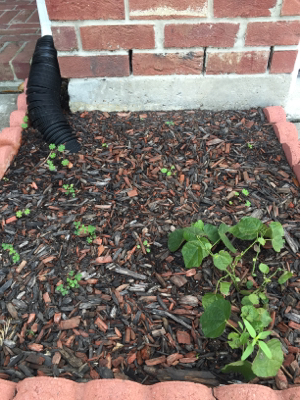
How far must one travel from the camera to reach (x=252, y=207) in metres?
1.73

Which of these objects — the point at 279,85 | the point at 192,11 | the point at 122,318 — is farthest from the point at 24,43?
the point at 122,318

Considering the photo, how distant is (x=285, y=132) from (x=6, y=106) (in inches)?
A: 78.5

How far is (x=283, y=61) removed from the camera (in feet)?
7.08

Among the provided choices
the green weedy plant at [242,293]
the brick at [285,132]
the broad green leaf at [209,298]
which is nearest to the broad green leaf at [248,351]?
the green weedy plant at [242,293]

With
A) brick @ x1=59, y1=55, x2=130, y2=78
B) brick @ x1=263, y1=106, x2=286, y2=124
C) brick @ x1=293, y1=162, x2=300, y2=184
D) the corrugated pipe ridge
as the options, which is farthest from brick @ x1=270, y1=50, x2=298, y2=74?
the corrugated pipe ridge

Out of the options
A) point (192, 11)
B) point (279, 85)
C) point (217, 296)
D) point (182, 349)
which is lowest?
point (182, 349)

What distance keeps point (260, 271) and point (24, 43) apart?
2757 millimetres

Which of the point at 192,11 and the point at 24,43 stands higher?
the point at 192,11

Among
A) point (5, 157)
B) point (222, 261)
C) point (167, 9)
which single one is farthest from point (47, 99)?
point (222, 261)

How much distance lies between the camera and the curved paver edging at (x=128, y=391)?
1087 mm

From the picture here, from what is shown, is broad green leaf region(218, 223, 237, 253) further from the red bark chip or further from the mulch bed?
the red bark chip

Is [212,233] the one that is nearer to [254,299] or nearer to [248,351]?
[254,299]

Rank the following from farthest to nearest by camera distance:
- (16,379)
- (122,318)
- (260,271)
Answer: (260,271)
(122,318)
(16,379)

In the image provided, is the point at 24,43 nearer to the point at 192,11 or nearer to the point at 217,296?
the point at 192,11
